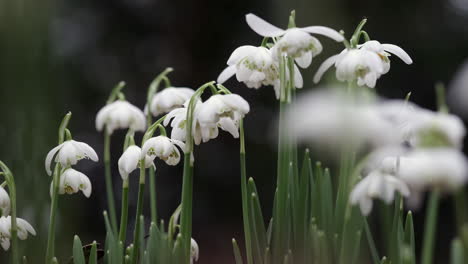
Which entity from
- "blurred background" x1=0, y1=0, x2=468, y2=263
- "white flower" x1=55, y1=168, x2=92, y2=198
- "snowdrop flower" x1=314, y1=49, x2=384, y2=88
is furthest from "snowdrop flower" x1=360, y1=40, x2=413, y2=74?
"blurred background" x1=0, y1=0, x2=468, y2=263

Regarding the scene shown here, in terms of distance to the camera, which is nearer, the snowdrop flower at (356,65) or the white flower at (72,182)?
the snowdrop flower at (356,65)

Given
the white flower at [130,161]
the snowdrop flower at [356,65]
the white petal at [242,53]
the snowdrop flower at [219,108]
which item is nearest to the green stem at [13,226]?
the white flower at [130,161]

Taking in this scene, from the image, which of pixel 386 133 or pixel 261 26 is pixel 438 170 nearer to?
pixel 386 133

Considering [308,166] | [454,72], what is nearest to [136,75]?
[454,72]

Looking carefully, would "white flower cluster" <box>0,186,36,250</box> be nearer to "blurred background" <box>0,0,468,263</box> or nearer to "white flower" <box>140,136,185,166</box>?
"white flower" <box>140,136,185,166</box>

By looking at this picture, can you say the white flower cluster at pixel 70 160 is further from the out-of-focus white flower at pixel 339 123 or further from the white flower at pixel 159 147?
the out-of-focus white flower at pixel 339 123

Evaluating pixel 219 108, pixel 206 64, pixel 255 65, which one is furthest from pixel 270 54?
pixel 206 64
